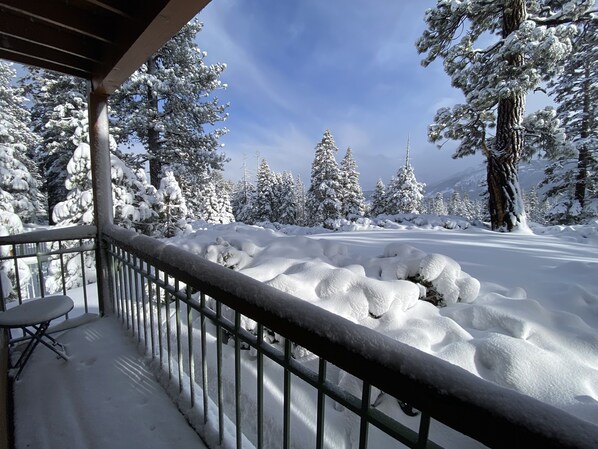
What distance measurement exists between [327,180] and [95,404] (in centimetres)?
2371

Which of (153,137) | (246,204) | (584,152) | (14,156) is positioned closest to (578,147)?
(584,152)

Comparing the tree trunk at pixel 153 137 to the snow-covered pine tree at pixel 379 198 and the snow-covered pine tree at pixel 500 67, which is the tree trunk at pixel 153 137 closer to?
the snow-covered pine tree at pixel 500 67

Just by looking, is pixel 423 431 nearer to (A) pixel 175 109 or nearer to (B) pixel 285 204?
(A) pixel 175 109

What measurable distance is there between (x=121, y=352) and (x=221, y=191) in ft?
91.5

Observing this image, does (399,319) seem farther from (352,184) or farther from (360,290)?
(352,184)

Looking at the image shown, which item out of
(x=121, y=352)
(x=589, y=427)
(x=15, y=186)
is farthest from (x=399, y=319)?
(x=15, y=186)

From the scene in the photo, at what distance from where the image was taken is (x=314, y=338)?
0.97 m

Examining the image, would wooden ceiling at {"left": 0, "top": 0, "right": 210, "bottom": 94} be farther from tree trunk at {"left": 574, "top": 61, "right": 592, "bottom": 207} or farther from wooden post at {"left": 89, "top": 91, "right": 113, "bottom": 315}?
tree trunk at {"left": 574, "top": 61, "right": 592, "bottom": 207}

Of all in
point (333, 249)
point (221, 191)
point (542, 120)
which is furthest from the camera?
point (221, 191)

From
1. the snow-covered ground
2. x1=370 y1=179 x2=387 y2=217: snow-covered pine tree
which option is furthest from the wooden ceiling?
x1=370 y1=179 x2=387 y2=217: snow-covered pine tree

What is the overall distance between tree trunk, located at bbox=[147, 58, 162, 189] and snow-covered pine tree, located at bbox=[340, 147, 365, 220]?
53.1ft

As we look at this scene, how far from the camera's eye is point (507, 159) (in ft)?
24.4

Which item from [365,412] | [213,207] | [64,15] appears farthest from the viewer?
[213,207]

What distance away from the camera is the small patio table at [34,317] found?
92.3 inches
